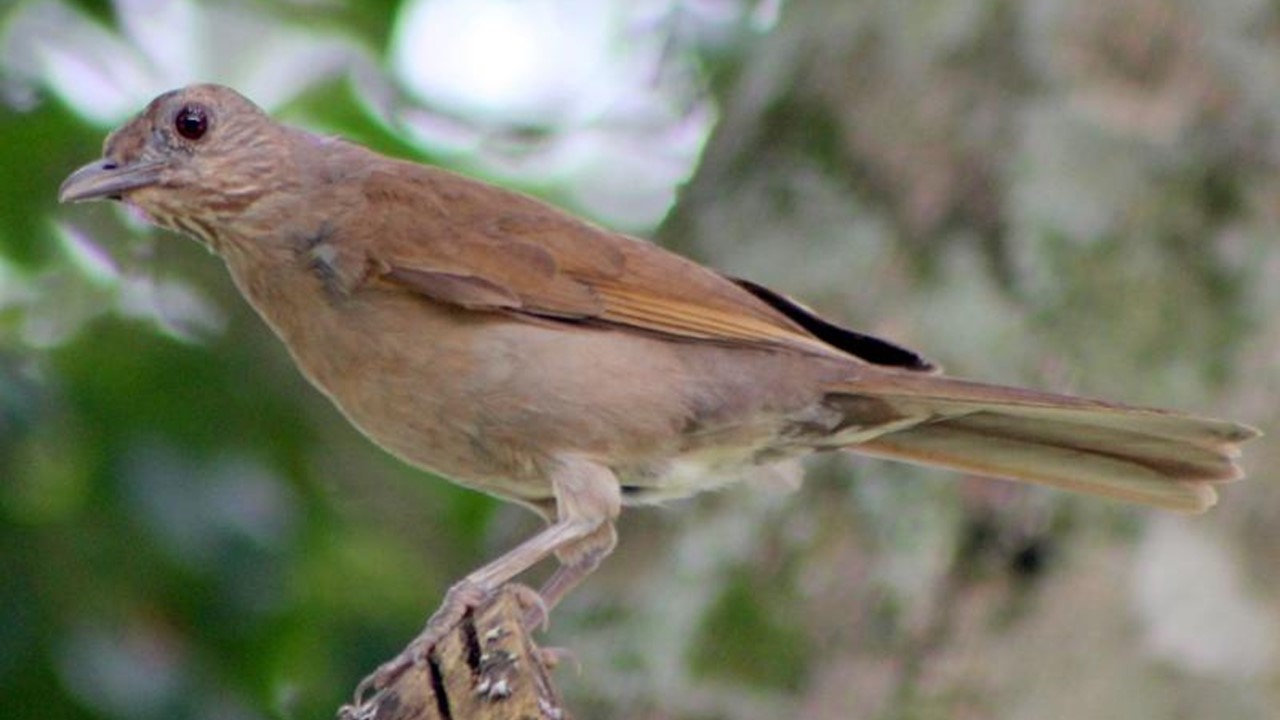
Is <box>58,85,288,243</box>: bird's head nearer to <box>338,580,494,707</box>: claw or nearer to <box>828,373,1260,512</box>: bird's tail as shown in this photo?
<box>338,580,494,707</box>: claw

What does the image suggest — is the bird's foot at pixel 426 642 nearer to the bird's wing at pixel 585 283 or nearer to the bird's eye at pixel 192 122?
the bird's wing at pixel 585 283

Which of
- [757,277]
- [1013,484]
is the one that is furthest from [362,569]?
[1013,484]

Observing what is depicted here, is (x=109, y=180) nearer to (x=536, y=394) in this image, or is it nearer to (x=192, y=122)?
(x=192, y=122)

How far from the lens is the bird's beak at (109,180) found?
5316 mm

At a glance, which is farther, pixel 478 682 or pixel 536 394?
pixel 536 394

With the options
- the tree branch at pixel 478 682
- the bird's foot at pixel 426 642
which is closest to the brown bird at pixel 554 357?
the bird's foot at pixel 426 642

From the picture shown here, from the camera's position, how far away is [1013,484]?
19.2 ft

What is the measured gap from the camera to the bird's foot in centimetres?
412

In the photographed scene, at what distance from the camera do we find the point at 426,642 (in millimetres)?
4266

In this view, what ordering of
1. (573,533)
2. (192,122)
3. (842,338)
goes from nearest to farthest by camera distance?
(573,533) < (842,338) < (192,122)

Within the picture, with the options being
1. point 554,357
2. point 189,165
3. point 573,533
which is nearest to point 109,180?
point 189,165

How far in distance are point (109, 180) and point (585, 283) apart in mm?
1115

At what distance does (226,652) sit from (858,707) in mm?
1723

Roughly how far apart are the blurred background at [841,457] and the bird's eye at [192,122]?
1.01 metres
